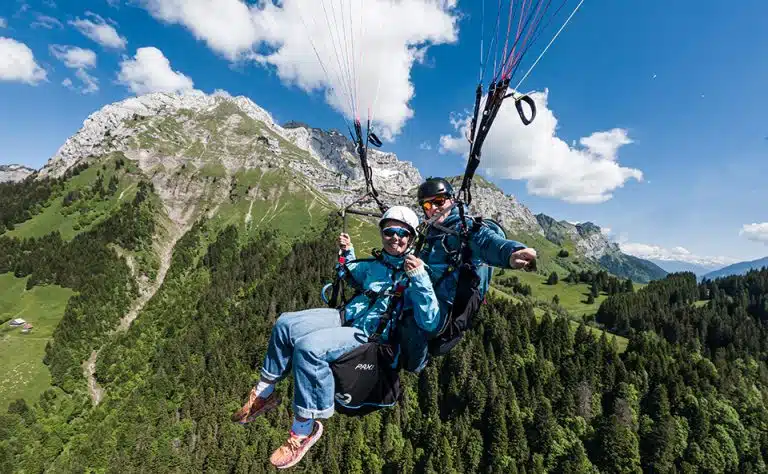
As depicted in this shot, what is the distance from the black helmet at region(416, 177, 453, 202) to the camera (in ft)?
28.0

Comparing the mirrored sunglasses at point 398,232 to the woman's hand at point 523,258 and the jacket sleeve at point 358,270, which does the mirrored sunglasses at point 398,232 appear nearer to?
the jacket sleeve at point 358,270

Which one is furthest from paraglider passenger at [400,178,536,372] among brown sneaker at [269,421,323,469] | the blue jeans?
brown sneaker at [269,421,323,469]

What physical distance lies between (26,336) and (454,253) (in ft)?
492

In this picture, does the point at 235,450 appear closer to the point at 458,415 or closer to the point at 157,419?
the point at 157,419

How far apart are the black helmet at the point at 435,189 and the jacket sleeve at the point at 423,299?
2696mm

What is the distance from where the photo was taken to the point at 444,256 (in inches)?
316

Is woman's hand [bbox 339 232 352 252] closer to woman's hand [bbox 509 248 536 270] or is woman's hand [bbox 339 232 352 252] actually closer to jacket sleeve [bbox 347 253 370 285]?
jacket sleeve [bbox 347 253 370 285]

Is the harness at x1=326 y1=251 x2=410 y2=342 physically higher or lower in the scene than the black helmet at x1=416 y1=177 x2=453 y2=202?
lower

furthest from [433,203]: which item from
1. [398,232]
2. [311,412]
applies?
[311,412]

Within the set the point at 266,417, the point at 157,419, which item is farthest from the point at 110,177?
the point at 266,417

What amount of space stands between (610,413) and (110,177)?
228 m

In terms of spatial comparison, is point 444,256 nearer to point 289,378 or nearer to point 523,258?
point 523,258

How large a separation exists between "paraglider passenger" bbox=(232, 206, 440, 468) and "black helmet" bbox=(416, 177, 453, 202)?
4.01 ft

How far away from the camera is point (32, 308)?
125 m
